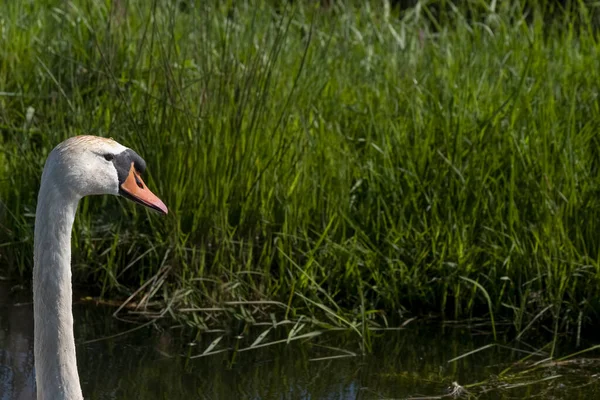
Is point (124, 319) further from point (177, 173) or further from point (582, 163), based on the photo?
point (582, 163)

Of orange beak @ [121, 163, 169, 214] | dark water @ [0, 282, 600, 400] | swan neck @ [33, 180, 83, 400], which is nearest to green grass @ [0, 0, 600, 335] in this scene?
dark water @ [0, 282, 600, 400]

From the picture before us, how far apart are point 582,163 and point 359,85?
4.38 feet

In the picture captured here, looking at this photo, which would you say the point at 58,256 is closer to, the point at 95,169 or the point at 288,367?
the point at 95,169

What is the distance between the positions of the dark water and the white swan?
1085mm

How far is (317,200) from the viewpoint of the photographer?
536 centimetres

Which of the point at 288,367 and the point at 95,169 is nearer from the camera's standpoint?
the point at 95,169

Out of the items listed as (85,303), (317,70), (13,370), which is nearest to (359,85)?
(317,70)

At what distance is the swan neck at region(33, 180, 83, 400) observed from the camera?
3260 millimetres

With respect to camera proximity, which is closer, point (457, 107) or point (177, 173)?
point (177, 173)

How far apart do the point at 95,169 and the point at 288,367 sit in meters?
1.57

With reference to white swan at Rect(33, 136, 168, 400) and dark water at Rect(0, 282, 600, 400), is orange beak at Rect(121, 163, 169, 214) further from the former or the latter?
dark water at Rect(0, 282, 600, 400)

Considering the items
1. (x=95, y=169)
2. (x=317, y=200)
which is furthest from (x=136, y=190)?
(x=317, y=200)

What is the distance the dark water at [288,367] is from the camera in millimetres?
4469

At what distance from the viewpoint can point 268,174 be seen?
17.4ft
